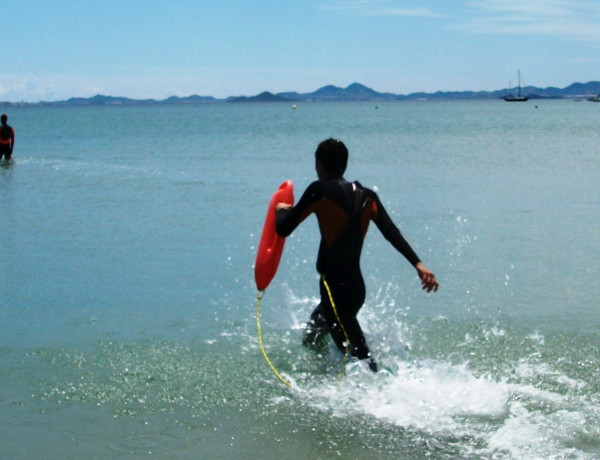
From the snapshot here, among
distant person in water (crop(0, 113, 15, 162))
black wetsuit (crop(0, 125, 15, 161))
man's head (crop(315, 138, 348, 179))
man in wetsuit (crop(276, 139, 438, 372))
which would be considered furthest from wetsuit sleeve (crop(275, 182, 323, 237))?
black wetsuit (crop(0, 125, 15, 161))

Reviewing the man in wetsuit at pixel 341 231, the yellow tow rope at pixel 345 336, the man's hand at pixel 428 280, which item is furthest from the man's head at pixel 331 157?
the man's hand at pixel 428 280

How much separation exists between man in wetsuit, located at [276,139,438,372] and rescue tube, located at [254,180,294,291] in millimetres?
105

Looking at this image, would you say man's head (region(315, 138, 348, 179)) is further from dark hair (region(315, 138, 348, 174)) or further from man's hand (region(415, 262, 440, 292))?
man's hand (region(415, 262, 440, 292))

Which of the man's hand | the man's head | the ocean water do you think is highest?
the man's head

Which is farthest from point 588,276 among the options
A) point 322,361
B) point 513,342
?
point 322,361

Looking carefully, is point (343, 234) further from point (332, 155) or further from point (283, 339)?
point (283, 339)

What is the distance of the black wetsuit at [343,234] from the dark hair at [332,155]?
8 centimetres

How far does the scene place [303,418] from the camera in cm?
539

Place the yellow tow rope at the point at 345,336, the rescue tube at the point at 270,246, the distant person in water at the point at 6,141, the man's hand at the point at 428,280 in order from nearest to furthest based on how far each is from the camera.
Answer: the man's hand at the point at 428,280, the yellow tow rope at the point at 345,336, the rescue tube at the point at 270,246, the distant person in water at the point at 6,141

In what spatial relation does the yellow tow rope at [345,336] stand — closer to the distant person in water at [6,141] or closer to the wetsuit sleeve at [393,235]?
the wetsuit sleeve at [393,235]

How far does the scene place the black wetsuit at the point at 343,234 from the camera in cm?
536

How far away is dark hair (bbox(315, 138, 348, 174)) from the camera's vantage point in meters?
5.36

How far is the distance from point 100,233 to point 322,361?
23.3 ft

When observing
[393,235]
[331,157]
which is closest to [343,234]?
A: [393,235]
